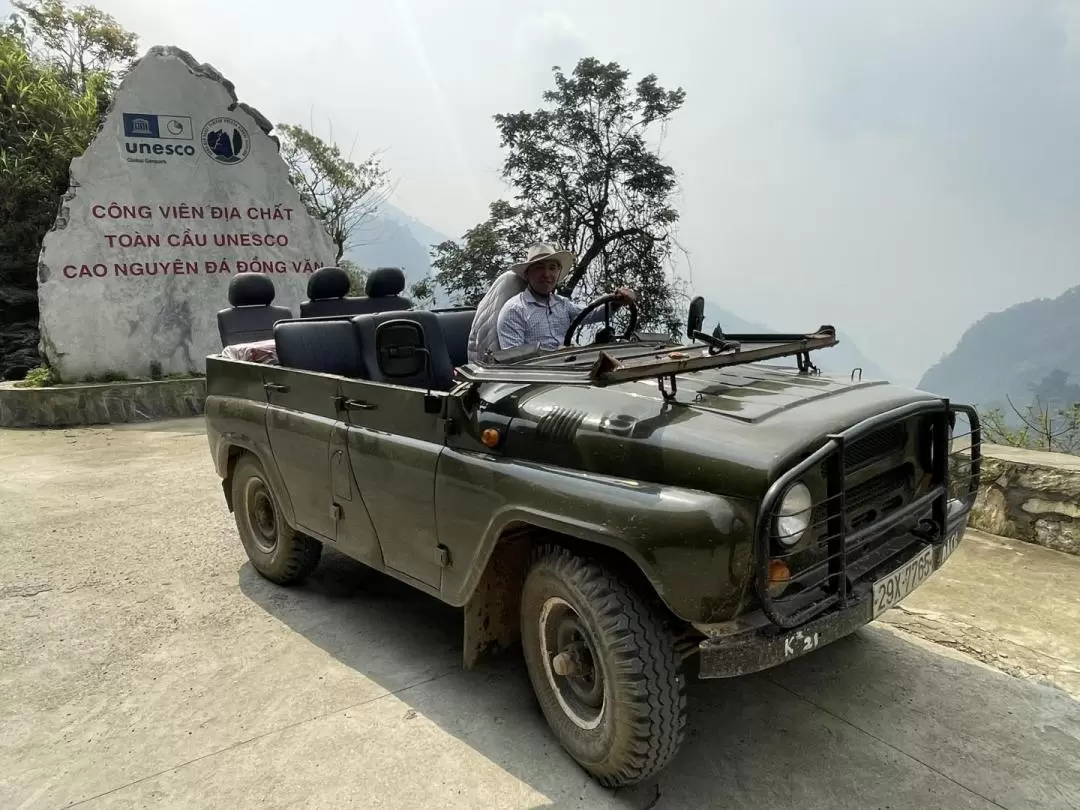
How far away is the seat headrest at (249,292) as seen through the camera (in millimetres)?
6672

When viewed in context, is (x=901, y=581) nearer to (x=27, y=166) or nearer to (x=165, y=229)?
(x=165, y=229)

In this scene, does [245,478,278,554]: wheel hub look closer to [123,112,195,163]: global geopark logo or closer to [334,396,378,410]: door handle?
[334,396,378,410]: door handle

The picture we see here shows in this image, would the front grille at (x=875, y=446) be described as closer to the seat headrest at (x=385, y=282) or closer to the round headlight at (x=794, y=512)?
the round headlight at (x=794, y=512)

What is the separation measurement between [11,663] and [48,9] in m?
24.0

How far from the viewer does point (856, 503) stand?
8.70 feet

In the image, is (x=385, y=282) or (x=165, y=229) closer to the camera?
(x=385, y=282)

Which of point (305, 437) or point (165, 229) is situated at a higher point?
point (165, 229)

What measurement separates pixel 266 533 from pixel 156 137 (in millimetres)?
9259

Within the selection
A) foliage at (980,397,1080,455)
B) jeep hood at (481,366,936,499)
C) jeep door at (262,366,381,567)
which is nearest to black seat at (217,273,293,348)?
jeep door at (262,366,381,567)

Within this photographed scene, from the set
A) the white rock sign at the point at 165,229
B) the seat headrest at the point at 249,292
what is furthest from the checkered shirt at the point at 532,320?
the white rock sign at the point at 165,229

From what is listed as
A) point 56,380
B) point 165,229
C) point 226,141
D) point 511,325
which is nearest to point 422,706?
point 511,325

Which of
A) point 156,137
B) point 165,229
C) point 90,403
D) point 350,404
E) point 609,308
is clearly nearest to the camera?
point 350,404

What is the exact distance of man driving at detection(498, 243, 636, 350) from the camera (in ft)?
13.4

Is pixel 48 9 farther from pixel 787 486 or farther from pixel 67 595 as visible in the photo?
pixel 787 486
